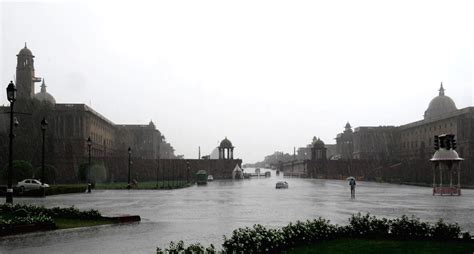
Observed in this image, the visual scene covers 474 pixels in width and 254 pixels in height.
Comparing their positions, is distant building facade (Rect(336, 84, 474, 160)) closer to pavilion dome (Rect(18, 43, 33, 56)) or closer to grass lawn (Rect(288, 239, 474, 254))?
pavilion dome (Rect(18, 43, 33, 56))

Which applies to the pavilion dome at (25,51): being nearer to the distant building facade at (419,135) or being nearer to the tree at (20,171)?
the tree at (20,171)

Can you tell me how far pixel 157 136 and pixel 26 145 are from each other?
8187cm

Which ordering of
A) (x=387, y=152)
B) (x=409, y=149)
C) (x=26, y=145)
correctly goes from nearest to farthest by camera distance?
1. (x=26, y=145)
2. (x=409, y=149)
3. (x=387, y=152)

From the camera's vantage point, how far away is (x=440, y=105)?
4653 inches

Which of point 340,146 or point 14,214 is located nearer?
point 14,214

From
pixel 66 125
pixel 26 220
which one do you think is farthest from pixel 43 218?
pixel 66 125

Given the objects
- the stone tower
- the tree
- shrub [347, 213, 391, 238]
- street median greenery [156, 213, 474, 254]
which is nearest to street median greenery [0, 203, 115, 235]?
street median greenery [156, 213, 474, 254]

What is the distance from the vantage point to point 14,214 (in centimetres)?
1658

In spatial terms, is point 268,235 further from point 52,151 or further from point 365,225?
point 52,151

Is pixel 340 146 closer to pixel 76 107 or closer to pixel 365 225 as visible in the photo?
pixel 76 107

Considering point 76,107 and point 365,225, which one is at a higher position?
point 76,107

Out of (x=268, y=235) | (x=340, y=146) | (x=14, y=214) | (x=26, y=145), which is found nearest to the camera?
(x=268, y=235)

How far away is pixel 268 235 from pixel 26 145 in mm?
63492

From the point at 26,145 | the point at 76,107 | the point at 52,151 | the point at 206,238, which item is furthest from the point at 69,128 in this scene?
the point at 206,238
